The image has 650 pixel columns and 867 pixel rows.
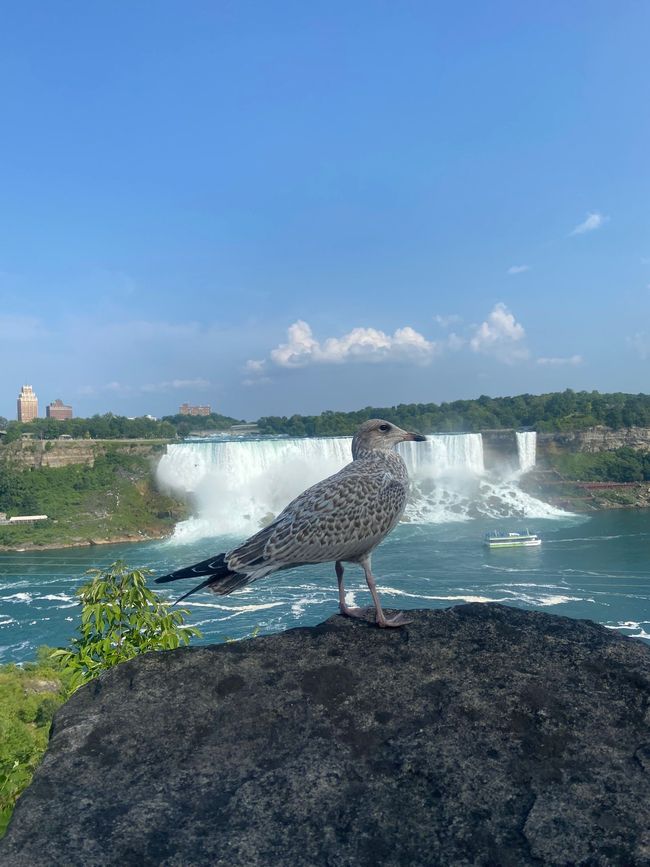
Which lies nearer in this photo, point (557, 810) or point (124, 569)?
point (557, 810)

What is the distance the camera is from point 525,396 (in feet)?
253

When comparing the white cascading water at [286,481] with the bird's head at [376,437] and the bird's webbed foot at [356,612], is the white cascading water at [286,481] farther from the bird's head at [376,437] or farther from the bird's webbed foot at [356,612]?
the bird's webbed foot at [356,612]

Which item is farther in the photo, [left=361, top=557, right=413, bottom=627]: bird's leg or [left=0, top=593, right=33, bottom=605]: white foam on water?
[left=0, top=593, right=33, bottom=605]: white foam on water

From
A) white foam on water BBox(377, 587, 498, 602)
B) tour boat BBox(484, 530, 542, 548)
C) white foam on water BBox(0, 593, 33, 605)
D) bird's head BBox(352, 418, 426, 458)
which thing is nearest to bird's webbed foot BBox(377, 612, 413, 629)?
bird's head BBox(352, 418, 426, 458)

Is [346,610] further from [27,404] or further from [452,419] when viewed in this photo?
[27,404]

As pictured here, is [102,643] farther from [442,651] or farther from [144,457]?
[144,457]

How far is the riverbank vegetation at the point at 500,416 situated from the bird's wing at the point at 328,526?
5925 cm

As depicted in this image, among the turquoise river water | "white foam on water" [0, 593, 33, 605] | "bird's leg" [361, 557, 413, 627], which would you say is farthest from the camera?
"white foam on water" [0, 593, 33, 605]

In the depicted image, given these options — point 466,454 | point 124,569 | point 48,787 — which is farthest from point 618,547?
point 48,787

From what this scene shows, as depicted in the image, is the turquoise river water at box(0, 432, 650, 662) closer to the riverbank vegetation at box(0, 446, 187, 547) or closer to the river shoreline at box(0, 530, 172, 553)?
the river shoreline at box(0, 530, 172, 553)

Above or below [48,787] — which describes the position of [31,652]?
below

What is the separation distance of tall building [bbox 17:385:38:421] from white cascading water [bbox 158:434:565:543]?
7838cm

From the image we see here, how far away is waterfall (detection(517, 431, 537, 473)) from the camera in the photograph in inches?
2323

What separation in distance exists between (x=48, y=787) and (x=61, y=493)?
5217 centimetres
